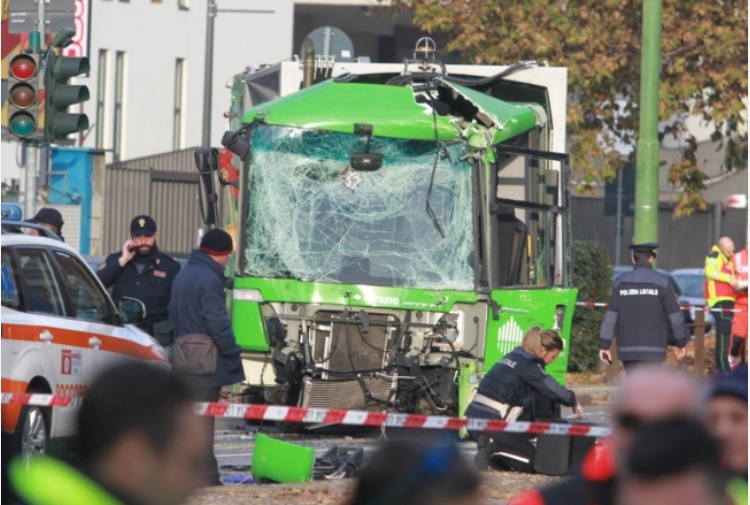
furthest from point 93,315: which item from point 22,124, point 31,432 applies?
point 22,124

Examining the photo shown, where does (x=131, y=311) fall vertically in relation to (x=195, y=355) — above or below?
above

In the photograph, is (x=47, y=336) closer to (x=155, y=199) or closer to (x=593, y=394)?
(x=593, y=394)

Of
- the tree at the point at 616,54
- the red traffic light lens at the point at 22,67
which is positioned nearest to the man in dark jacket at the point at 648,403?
the red traffic light lens at the point at 22,67

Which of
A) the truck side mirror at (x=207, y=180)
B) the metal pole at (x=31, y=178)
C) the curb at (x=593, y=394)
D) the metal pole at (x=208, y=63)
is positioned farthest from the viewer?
the metal pole at (x=208, y=63)

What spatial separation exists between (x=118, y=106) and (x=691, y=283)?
18173mm

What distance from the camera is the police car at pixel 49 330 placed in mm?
9617

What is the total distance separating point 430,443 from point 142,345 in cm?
844

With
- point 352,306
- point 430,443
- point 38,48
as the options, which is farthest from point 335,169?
point 430,443

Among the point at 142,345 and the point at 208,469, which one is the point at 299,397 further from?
the point at 208,469

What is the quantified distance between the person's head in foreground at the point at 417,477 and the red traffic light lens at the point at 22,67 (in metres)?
10.9

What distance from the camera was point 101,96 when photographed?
4397 centimetres

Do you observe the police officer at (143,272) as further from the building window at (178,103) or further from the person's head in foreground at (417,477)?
the building window at (178,103)

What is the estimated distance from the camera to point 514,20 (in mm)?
24438

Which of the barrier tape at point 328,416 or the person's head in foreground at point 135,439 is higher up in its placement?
the person's head in foreground at point 135,439
